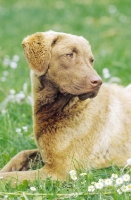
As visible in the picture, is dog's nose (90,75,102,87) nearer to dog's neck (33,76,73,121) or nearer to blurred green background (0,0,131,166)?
dog's neck (33,76,73,121)

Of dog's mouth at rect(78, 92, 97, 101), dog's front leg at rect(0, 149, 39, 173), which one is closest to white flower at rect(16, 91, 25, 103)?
dog's front leg at rect(0, 149, 39, 173)

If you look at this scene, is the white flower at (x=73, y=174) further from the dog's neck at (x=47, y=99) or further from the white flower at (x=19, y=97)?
the white flower at (x=19, y=97)

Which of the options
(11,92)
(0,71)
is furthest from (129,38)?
(11,92)

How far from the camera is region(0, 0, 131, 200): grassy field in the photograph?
5.03 metres

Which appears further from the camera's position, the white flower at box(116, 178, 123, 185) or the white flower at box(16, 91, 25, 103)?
the white flower at box(16, 91, 25, 103)

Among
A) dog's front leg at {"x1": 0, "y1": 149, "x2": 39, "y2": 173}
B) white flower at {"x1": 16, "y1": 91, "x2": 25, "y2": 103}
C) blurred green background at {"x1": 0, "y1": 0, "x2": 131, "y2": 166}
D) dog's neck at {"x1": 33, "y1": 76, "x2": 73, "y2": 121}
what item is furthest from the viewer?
white flower at {"x1": 16, "y1": 91, "x2": 25, "y2": 103}

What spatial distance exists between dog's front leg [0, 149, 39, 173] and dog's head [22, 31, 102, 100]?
3.00ft

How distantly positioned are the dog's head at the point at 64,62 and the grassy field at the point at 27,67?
→ 761mm

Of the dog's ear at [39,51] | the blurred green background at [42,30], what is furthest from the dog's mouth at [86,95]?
the blurred green background at [42,30]

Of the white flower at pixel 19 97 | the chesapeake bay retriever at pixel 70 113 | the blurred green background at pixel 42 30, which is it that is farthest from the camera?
the white flower at pixel 19 97

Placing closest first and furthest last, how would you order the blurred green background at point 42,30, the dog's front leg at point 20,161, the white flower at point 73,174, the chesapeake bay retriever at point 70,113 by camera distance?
the white flower at point 73,174
the chesapeake bay retriever at point 70,113
the dog's front leg at point 20,161
the blurred green background at point 42,30

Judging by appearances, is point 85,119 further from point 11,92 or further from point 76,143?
point 11,92

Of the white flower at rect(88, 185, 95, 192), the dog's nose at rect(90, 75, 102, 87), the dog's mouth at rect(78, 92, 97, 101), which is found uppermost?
the dog's nose at rect(90, 75, 102, 87)

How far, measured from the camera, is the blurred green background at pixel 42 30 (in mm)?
7054
